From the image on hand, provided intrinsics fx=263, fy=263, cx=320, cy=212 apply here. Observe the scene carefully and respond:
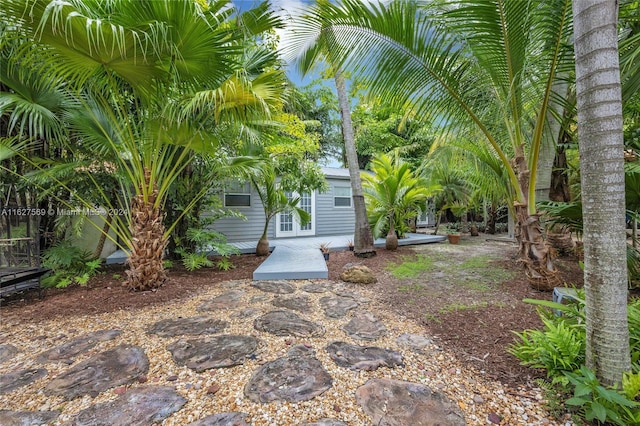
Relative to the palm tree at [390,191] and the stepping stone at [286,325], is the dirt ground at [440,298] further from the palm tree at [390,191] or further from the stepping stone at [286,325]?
the palm tree at [390,191]

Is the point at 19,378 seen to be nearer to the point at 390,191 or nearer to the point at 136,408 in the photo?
the point at 136,408

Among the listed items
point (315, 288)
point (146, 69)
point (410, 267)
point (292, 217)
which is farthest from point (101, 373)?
point (292, 217)

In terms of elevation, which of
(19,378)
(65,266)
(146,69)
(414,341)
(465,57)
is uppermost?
(465,57)

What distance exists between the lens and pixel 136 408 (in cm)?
156

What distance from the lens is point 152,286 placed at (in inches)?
147

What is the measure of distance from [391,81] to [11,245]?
211 inches

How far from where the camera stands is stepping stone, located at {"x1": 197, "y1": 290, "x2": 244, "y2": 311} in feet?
10.6

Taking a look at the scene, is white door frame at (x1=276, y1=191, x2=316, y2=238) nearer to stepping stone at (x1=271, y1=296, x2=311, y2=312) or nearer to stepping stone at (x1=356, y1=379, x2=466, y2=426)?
stepping stone at (x1=271, y1=296, x2=311, y2=312)

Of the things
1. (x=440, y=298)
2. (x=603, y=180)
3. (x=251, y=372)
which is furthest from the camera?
(x=440, y=298)

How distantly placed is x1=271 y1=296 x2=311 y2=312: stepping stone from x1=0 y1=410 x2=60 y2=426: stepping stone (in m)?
2.06

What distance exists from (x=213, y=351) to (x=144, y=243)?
2.22 m

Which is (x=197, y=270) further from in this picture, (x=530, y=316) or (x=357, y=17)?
(x=530, y=316)

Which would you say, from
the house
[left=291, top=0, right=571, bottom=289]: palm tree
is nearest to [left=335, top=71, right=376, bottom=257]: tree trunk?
the house

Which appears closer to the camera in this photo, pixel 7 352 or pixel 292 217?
→ pixel 7 352
